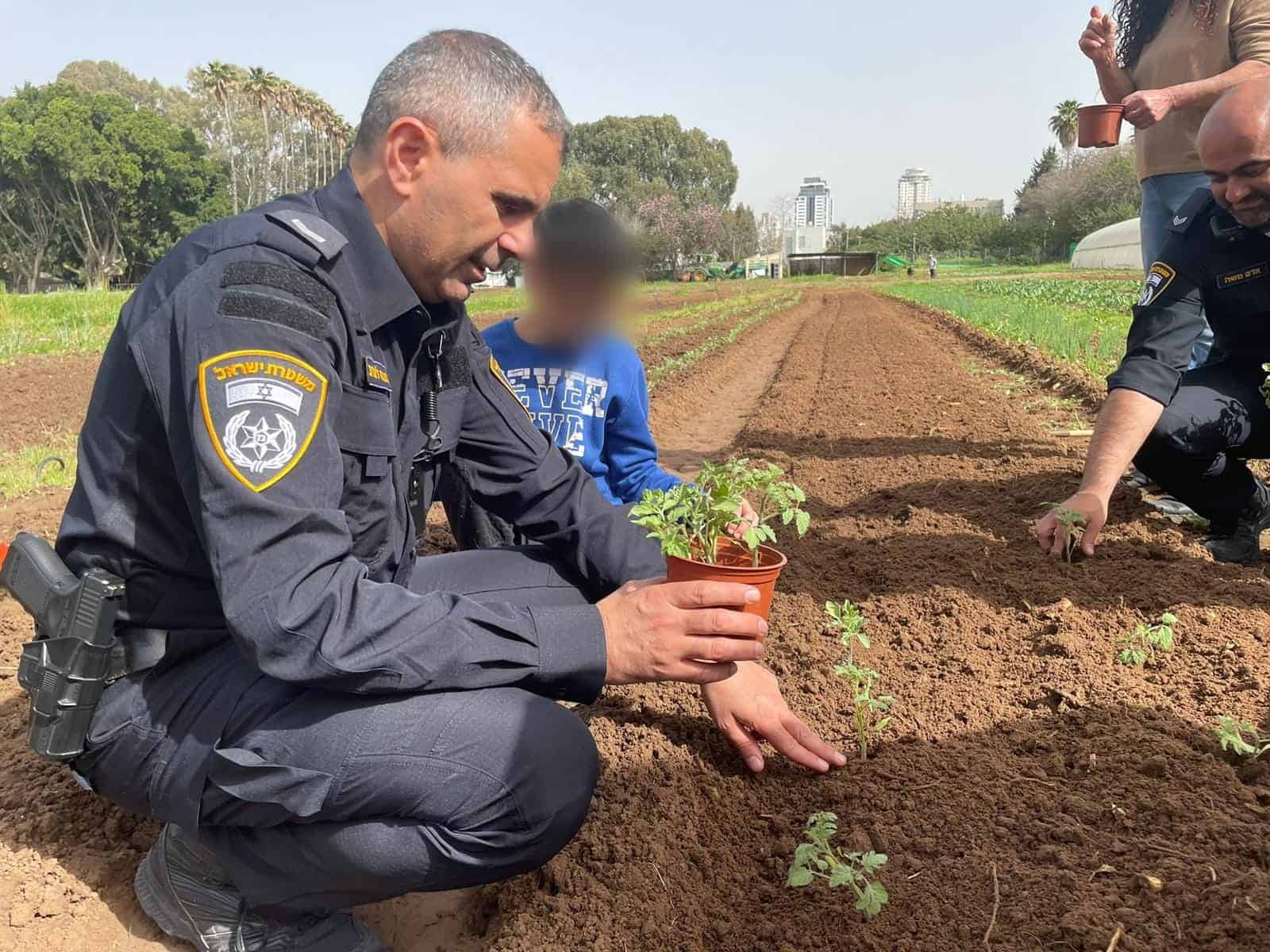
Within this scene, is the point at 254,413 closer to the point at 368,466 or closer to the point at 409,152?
the point at 368,466

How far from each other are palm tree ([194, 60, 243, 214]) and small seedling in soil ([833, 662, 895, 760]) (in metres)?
49.1

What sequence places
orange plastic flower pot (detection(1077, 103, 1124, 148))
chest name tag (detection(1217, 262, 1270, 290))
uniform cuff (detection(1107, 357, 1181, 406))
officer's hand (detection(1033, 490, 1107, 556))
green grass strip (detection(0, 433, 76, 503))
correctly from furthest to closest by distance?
green grass strip (detection(0, 433, 76, 503))
orange plastic flower pot (detection(1077, 103, 1124, 148))
chest name tag (detection(1217, 262, 1270, 290))
uniform cuff (detection(1107, 357, 1181, 406))
officer's hand (detection(1033, 490, 1107, 556))

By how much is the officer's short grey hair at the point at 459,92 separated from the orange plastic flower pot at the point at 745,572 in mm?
869

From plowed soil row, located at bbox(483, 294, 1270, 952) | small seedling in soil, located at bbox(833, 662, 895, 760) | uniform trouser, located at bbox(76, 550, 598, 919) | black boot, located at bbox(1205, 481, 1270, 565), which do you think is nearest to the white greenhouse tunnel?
black boot, located at bbox(1205, 481, 1270, 565)

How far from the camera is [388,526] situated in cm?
184

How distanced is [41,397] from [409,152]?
27.1 ft

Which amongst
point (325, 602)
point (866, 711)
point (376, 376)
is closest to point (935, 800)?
point (866, 711)

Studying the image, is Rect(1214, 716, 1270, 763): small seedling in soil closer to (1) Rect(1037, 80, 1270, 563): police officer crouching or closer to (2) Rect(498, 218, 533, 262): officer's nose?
(1) Rect(1037, 80, 1270, 563): police officer crouching

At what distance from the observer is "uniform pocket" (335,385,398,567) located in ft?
5.40

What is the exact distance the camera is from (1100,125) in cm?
377

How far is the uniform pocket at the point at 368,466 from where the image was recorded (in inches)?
64.8

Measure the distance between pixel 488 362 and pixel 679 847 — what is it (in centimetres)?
123

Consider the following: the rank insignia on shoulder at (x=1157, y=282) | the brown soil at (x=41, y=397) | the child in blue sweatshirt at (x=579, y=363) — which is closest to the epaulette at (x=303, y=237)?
the child in blue sweatshirt at (x=579, y=363)

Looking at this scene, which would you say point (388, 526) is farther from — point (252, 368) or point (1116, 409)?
point (1116, 409)
